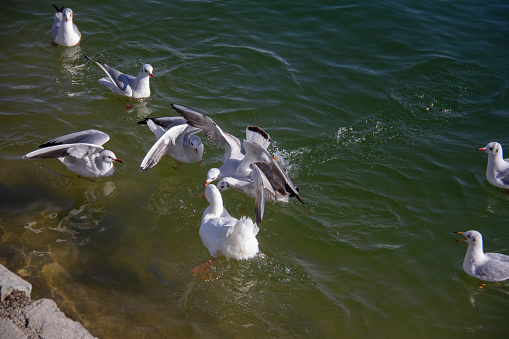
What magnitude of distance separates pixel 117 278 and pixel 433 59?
836 centimetres

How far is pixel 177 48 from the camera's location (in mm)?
10336

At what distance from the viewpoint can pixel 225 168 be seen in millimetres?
7168

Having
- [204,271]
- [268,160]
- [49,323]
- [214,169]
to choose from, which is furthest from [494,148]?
[49,323]

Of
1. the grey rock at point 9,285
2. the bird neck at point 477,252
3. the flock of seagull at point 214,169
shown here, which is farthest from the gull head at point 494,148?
the grey rock at point 9,285

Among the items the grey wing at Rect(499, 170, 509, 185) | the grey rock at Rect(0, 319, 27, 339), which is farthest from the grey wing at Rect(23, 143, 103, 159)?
the grey wing at Rect(499, 170, 509, 185)

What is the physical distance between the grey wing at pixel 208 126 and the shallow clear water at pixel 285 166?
573 mm

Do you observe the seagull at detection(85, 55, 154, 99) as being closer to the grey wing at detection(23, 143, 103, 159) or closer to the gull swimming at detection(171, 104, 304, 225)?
the gull swimming at detection(171, 104, 304, 225)

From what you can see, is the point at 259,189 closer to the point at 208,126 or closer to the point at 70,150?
the point at 208,126

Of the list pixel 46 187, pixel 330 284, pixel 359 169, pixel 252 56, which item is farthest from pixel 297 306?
pixel 252 56

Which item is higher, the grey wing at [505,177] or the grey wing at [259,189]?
the grey wing at [505,177]

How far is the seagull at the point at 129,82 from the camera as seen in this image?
856cm

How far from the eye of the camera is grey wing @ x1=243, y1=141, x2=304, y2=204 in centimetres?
633

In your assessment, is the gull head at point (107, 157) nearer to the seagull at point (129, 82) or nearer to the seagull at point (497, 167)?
the seagull at point (129, 82)

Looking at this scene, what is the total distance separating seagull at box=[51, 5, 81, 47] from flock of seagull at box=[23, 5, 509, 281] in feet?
7.16
